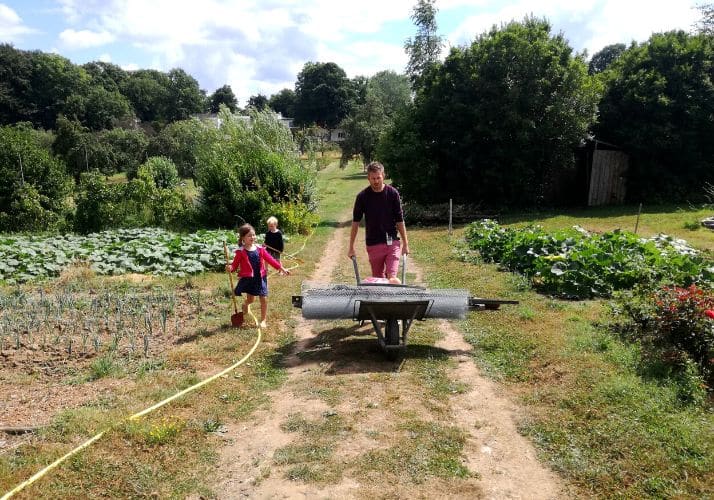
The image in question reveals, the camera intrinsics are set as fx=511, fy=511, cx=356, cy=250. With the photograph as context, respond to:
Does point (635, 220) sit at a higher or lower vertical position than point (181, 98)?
lower

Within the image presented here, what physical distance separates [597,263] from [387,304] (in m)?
4.80

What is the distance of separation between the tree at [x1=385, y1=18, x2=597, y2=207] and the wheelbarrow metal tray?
15.5m

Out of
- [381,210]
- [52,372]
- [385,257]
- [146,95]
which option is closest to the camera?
[52,372]

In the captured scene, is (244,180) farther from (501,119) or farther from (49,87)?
(49,87)

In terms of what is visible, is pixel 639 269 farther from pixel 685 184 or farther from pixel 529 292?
pixel 685 184

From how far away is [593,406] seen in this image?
4.61m

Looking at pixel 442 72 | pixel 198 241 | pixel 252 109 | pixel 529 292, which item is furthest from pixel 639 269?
pixel 252 109

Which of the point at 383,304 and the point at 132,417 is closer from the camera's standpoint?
the point at 132,417

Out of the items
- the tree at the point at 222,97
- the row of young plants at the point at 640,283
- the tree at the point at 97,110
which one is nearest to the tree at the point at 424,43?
the row of young plants at the point at 640,283

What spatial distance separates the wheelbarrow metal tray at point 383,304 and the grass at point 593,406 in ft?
2.75

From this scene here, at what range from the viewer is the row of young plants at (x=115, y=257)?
11.1 metres

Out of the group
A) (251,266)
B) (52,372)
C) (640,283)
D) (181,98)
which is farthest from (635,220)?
(181,98)

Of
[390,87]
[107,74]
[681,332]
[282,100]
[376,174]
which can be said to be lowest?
[681,332]

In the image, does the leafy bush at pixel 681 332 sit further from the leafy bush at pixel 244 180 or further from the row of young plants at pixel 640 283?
the leafy bush at pixel 244 180
